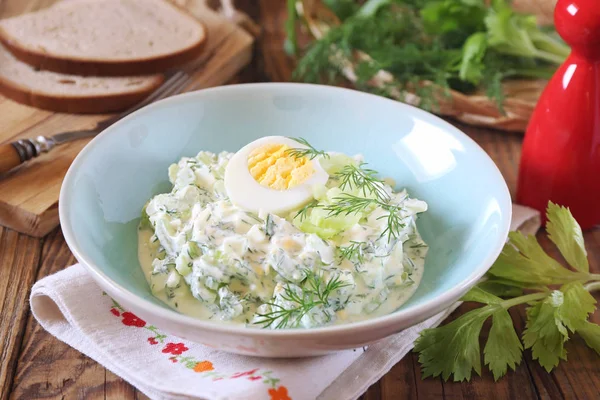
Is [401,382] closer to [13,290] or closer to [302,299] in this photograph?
[302,299]

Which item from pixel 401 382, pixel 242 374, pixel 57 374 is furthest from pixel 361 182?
pixel 57 374

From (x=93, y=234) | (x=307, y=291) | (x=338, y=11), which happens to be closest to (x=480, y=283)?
(x=307, y=291)

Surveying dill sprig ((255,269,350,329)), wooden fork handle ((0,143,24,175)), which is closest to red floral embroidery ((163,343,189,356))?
dill sprig ((255,269,350,329))

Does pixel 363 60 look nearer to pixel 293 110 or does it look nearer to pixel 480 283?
pixel 293 110

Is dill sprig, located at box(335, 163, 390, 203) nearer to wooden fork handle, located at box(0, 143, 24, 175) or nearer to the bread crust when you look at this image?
wooden fork handle, located at box(0, 143, 24, 175)

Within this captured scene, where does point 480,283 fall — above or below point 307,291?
below
